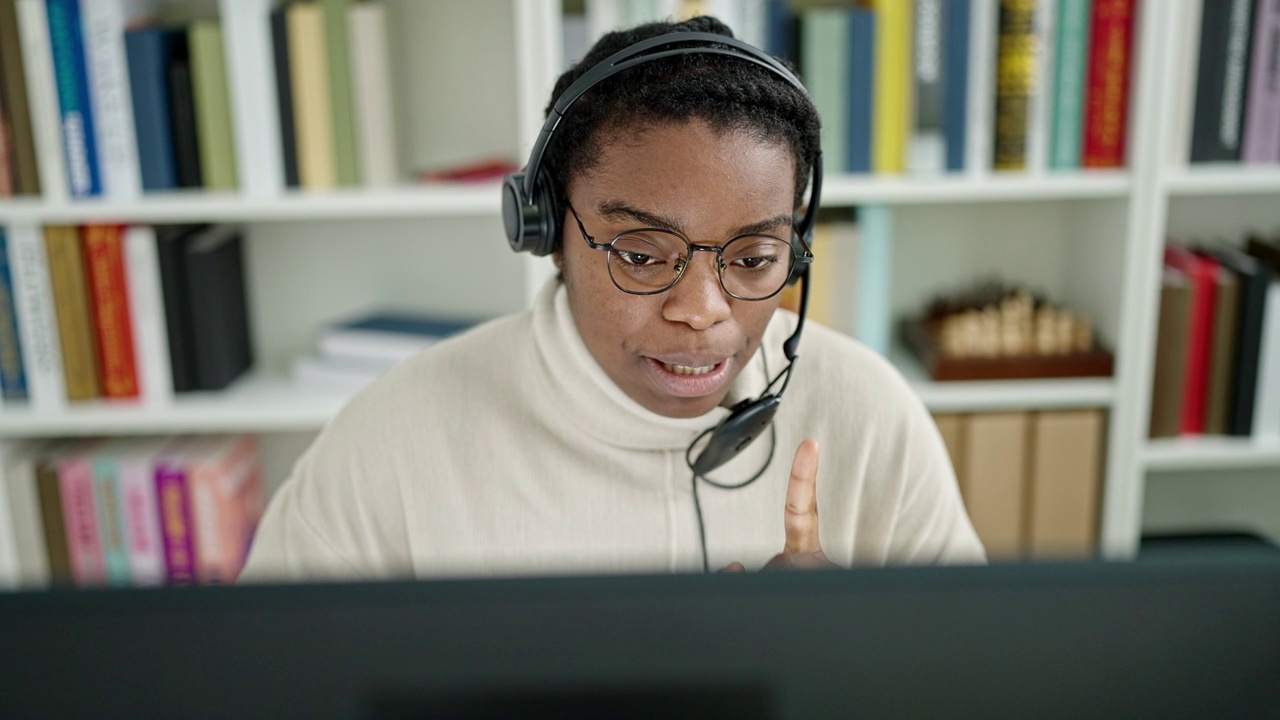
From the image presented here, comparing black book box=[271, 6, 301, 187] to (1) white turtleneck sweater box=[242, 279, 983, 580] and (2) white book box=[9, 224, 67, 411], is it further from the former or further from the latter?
(1) white turtleneck sweater box=[242, 279, 983, 580]

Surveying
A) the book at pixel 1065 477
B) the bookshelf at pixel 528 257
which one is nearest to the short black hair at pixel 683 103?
the bookshelf at pixel 528 257

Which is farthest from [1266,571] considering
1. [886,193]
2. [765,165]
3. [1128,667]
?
[886,193]

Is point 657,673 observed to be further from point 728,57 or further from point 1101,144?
Result: point 1101,144

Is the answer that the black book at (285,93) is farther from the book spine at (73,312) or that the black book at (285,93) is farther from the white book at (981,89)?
the white book at (981,89)

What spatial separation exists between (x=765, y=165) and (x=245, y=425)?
131 cm

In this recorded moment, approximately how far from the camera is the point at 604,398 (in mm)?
1081

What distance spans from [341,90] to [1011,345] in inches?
48.6

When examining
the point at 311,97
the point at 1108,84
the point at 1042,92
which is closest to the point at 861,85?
the point at 1042,92

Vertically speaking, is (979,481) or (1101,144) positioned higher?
(1101,144)

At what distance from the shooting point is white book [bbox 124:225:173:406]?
1856 millimetres

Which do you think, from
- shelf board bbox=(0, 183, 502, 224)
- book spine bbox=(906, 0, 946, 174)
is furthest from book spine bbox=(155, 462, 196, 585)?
book spine bbox=(906, 0, 946, 174)

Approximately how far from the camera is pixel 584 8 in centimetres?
192

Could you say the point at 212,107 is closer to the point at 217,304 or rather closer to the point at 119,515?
the point at 217,304

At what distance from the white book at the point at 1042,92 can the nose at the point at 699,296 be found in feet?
3.79
